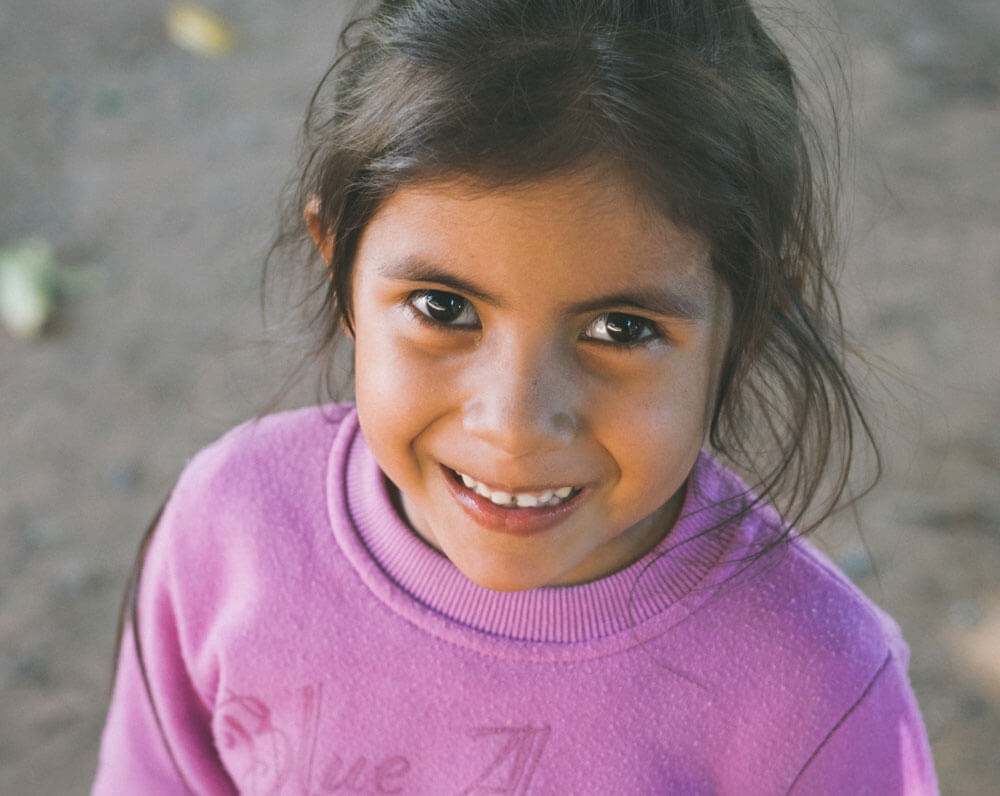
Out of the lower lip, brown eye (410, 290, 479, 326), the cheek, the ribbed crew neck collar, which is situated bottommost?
the ribbed crew neck collar

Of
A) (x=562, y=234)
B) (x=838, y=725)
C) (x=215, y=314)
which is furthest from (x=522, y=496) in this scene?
(x=215, y=314)

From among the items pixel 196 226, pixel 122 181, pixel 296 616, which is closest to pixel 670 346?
pixel 296 616

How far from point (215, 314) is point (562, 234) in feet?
7.55

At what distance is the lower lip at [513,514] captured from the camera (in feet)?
3.06

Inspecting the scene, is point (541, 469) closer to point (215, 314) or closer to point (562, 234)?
point (562, 234)

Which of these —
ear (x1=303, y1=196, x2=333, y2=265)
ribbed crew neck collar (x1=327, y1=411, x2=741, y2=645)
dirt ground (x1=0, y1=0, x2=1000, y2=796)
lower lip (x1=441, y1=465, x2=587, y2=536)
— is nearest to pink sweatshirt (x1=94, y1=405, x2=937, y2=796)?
ribbed crew neck collar (x1=327, y1=411, x2=741, y2=645)

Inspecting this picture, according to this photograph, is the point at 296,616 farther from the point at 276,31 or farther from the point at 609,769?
the point at 276,31

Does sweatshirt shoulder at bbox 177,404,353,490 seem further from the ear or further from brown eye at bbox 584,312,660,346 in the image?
brown eye at bbox 584,312,660,346

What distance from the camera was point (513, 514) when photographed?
3.09 ft

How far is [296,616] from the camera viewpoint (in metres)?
1.09

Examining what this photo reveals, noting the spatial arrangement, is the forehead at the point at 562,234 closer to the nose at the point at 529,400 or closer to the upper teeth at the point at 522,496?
the nose at the point at 529,400

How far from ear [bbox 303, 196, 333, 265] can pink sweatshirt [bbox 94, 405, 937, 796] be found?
0.21 meters

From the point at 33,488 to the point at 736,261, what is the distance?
2066 mm

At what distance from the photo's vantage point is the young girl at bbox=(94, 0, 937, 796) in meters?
→ 0.83
